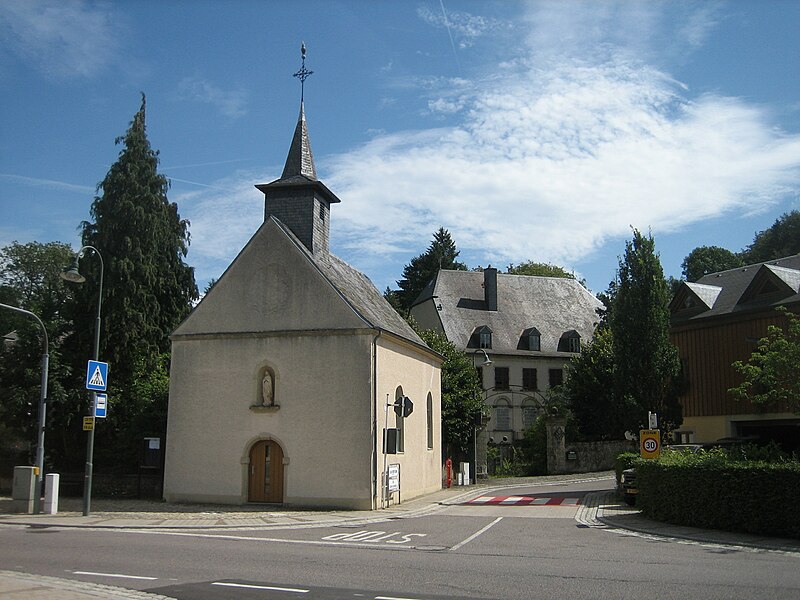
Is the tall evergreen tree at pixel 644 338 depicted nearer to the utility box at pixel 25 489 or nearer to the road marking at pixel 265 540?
the road marking at pixel 265 540

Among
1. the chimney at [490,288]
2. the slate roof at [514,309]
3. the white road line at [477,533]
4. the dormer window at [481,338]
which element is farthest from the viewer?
the chimney at [490,288]

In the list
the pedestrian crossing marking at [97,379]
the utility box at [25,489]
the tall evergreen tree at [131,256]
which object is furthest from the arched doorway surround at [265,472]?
the tall evergreen tree at [131,256]

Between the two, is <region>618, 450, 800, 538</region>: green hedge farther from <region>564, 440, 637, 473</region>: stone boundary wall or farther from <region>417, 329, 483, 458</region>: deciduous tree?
<region>564, 440, 637, 473</region>: stone boundary wall

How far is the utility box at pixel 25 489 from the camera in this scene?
21816 millimetres

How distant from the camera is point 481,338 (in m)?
54.2

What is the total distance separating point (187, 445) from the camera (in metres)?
25.3

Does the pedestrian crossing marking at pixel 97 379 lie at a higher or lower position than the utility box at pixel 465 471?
higher

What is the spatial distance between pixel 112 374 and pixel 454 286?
1196 inches

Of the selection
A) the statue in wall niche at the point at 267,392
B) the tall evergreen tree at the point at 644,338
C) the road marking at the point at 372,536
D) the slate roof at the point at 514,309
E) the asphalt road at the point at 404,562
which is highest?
the slate roof at the point at 514,309

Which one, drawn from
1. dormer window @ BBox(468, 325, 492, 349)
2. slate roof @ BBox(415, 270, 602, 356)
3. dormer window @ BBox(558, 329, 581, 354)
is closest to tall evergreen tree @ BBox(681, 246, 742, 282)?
slate roof @ BBox(415, 270, 602, 356)

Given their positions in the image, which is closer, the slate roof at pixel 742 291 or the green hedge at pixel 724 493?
the green hedge at pixel 724 493

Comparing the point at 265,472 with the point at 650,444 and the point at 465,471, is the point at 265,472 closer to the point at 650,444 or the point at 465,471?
the point at 650,444

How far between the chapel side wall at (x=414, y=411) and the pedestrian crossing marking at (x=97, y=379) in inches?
332

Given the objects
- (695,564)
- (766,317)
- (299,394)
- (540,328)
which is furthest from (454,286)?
(695,564)
